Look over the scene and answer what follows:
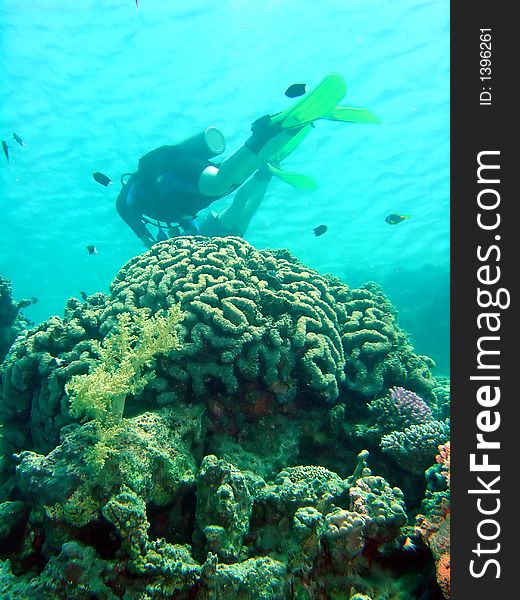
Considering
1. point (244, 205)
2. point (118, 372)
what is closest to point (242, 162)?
point (244, 205)

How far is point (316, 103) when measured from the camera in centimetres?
834

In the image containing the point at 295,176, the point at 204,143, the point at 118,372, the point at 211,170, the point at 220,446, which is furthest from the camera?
the point at 295,176

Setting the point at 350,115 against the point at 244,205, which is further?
the point at 244,205

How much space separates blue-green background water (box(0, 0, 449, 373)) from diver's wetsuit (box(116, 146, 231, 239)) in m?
11.2

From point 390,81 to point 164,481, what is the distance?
21.8 m

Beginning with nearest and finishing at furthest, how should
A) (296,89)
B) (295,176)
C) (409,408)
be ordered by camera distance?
(409,408) < (296,89) < (295,176)

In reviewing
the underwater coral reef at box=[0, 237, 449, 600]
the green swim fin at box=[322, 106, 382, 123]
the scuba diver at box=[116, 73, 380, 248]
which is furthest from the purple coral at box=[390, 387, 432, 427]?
the green swim fin at box=[322, 106, 382, 123]

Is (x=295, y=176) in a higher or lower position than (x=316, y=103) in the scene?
lower

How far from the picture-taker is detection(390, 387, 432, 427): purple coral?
4.22 meters

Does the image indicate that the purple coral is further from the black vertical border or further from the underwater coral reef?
the black vertical border

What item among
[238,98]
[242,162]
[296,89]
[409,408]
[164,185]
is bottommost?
[409,408]

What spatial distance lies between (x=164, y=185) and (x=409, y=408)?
7548mm

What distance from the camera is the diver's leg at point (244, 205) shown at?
10031 millimetres

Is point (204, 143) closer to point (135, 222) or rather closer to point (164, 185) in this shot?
point (164, 185)
